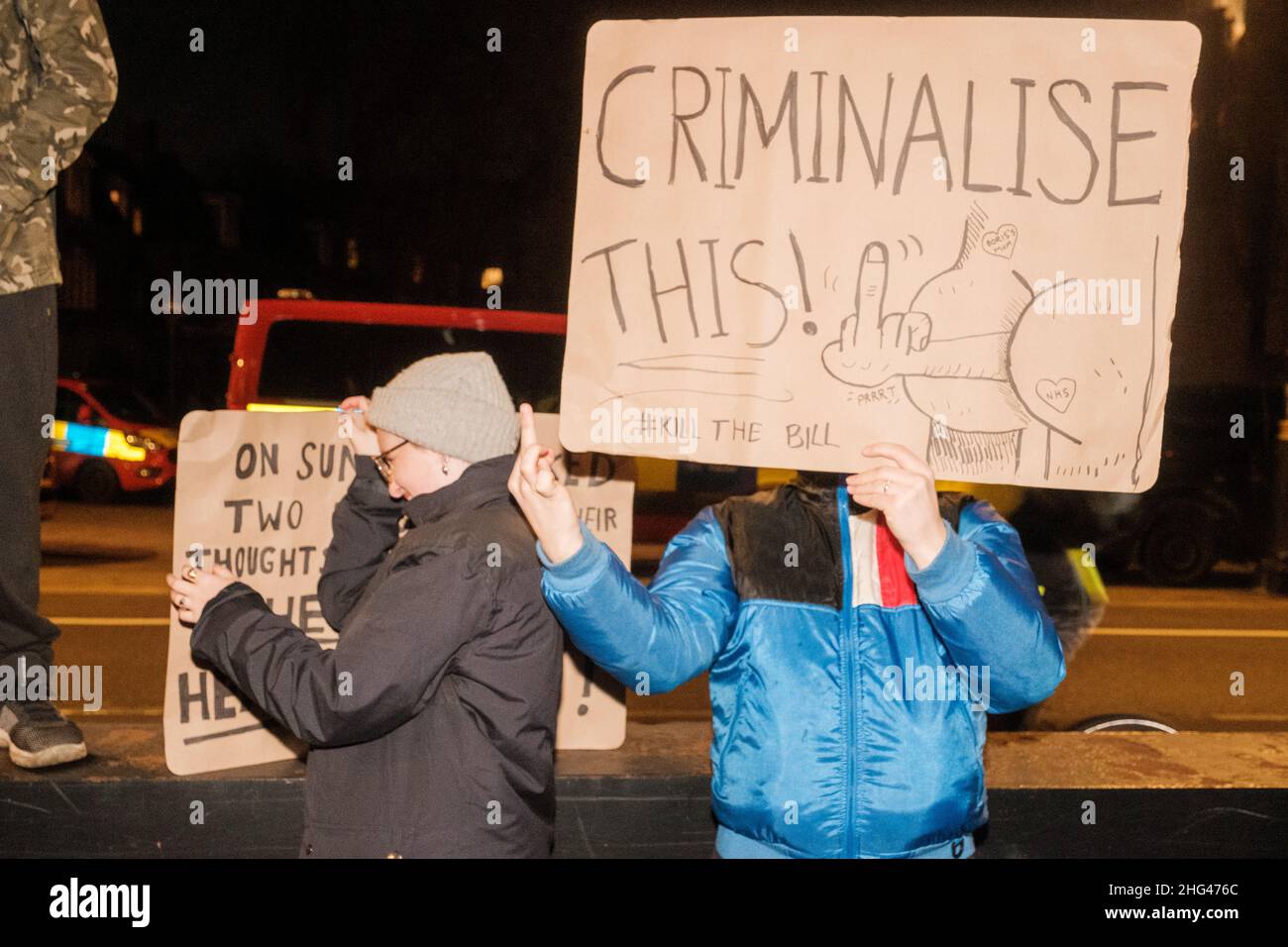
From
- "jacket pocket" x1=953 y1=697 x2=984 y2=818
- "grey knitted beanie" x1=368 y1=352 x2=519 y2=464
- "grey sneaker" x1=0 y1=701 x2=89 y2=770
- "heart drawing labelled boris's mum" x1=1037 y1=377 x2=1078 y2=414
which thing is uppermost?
"heart drawing labelled boris's mum" x1=1037 y1=377 x2=1078 y2=414

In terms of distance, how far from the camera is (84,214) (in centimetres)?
4259

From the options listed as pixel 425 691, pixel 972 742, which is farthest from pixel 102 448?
pixel 972 742

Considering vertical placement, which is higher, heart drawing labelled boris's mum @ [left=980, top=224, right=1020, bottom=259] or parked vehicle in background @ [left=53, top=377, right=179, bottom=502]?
heart drawing labelled boris's mum @ [left=980, top=224, right=1020, bottom=259]

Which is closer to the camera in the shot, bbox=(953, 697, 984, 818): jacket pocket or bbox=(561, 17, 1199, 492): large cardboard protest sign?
bbox=(953, 697, 984, 818): jacket pocket

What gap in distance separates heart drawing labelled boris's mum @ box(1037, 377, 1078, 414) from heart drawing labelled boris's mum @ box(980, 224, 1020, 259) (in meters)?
0.27

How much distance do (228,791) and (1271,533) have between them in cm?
1140

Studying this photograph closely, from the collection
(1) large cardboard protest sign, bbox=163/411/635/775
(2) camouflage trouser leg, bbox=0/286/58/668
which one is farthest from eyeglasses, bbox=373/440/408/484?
(2) camouflage trouser leg, bbox=0/286/58/668

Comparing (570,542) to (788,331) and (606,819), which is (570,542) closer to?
(788,331)

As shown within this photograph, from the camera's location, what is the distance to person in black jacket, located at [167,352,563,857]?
7.53ft

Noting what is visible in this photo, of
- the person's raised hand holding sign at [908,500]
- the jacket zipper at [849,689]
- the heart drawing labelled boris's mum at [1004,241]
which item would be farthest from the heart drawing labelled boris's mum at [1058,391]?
the jacket zipper at [849,689]

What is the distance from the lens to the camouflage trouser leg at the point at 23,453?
10.9 ft

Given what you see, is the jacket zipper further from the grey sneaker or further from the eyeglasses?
the grey sneaker

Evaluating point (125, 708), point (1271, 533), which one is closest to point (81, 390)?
point (125, 708)

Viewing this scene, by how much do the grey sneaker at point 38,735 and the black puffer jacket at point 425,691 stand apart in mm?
1172
